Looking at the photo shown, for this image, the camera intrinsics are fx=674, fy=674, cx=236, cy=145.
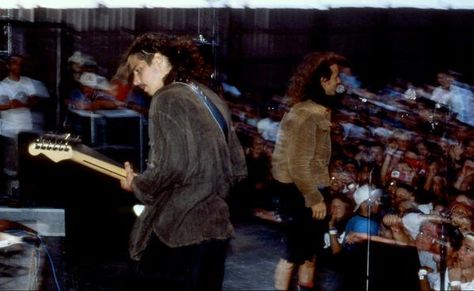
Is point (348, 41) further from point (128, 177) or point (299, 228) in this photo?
point (128, 177)

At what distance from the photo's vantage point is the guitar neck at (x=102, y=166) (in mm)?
3277

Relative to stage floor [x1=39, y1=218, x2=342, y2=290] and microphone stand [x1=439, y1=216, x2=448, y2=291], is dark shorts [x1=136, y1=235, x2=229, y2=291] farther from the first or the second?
microphone stand [x1=439, y1=216, x2=448, y2=291]

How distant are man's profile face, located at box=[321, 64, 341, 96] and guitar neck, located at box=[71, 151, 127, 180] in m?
1.50

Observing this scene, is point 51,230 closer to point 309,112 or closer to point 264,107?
point 309,112

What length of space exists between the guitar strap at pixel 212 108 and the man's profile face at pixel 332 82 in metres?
1.29

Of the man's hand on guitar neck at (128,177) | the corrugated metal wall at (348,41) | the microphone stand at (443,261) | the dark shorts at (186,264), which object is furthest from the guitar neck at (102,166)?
the corrugated metal wall at (348,41)

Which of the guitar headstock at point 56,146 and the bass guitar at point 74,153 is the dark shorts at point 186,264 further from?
the guitar headstock at point 56,146

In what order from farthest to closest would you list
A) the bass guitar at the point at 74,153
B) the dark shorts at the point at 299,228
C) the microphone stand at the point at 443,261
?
the microphone stand at the point at 443,261 → the dark shorts at the point at 299,228 → the bass guitar at the point at 74,153

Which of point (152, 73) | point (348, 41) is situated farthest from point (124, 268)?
point (348, 41)

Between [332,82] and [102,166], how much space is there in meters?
1.59

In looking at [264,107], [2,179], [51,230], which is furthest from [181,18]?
[51,230]

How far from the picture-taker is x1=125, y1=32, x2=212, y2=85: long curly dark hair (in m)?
3.07

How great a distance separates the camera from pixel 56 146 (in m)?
3.58

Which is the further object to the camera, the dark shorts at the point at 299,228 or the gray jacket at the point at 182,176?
the dark shorts at the point at 299,228
